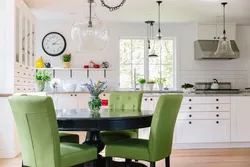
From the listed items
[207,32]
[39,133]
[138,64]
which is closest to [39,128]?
[39,133]

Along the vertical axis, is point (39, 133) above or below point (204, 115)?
above

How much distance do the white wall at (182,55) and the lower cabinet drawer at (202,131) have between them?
2.84 m

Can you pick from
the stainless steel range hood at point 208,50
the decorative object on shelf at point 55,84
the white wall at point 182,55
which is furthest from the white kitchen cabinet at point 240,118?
the decorative object on shelf at point 55,84

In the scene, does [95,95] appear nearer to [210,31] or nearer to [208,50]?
[208,50]

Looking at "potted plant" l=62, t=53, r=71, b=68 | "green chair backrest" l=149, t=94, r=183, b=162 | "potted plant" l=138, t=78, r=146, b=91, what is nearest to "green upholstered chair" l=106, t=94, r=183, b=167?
"green chair backrest" l=149, t=94, r=183, b=162

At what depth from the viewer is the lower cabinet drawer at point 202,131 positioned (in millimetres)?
4781

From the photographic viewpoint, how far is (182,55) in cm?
759

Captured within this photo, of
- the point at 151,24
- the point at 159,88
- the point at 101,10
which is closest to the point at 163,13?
the point at 151,24

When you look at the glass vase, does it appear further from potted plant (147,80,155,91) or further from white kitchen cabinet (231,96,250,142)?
potted plant (147,80,155,91)

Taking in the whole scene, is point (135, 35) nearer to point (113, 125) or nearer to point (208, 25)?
point (208, 25)

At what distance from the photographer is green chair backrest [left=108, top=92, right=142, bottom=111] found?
3820 millimetres

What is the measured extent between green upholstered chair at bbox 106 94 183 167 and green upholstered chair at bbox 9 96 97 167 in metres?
0.50

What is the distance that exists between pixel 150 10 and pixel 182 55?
1.85 meters

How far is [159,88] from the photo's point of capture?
7461 mm
